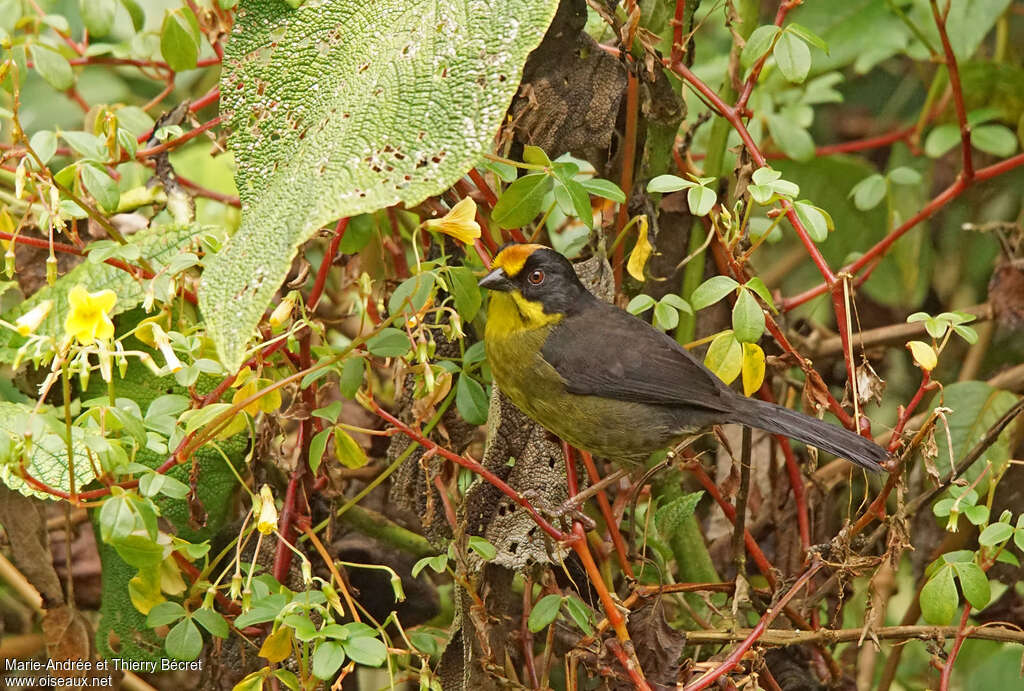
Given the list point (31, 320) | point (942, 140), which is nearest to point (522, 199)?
point (31, 320)

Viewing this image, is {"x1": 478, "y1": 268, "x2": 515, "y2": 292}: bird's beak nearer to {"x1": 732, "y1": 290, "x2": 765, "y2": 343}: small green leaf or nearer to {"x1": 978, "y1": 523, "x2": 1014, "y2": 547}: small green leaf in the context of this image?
{"x1": 732, "y1": 290, "x2": 765, "y2": 343}: small green leaf

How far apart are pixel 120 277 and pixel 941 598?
150 centimetres

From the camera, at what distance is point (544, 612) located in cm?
174

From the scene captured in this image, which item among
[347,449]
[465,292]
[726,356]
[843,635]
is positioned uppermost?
[465,292]

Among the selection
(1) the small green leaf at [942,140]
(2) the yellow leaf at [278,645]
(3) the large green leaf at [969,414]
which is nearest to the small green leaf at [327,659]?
(2) the yellow leaf at [278,645]

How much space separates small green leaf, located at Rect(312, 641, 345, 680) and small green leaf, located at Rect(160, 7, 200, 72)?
118cm

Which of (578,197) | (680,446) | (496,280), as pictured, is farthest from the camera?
(680,446)

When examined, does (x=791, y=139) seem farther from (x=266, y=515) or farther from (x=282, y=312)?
(x=266, y=515)

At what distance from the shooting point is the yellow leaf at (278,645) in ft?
5.36

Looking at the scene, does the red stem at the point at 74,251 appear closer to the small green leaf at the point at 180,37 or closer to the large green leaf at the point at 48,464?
the large green leaf at the point at 48,464

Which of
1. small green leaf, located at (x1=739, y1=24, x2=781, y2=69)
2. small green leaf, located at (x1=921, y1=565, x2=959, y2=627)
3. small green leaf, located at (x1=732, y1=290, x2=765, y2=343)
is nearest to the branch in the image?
small green leaf, located at (x1=921, y1=565, x2=959, y2=627)

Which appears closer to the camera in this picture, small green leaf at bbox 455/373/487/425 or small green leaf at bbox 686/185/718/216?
small green leaf at bbox 686/185/718/216

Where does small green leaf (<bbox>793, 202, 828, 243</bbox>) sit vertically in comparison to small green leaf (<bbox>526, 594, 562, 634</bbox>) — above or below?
above

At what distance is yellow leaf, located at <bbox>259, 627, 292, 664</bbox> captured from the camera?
5.36 feet
